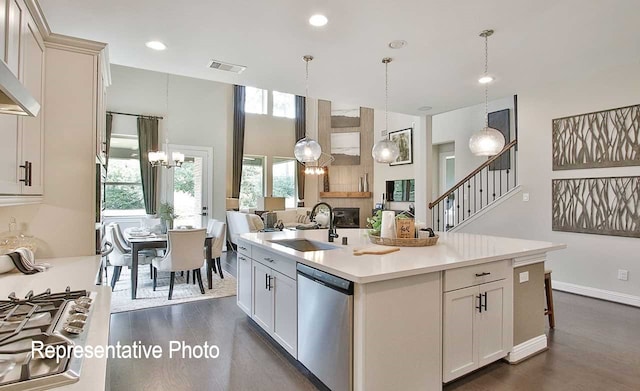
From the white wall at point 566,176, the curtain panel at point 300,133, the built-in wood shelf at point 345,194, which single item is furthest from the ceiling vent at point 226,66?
the built-in wood shelf at point 345,194

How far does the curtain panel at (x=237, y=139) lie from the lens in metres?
8.61

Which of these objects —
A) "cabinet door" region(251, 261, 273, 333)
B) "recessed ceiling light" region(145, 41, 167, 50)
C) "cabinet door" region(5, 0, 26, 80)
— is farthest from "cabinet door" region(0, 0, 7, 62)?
"cabinet door" region(251, 261, 273, 333)

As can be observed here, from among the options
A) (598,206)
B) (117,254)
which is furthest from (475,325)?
(117,254)

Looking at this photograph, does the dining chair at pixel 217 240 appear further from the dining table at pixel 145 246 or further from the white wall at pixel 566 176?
the white wall at pixel 566 176

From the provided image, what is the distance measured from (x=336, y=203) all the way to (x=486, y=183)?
423 cm

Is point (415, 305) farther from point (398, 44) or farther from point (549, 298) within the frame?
point (398, 44)

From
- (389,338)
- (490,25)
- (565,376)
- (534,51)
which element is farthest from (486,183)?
(389,338)

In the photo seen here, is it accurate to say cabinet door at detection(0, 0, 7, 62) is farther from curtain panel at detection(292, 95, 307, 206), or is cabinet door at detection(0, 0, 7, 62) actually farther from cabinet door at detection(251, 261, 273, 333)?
curtain panel at detection(292, 95, 307, 206)

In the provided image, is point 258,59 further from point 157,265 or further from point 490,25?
point 157,265

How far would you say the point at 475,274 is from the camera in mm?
2334

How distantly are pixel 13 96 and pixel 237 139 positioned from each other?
779 cm

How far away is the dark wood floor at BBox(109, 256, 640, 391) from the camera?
2.34m

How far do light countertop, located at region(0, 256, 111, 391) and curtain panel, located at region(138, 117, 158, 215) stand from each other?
524 cm

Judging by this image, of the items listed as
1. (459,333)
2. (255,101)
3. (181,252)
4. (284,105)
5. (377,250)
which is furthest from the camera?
(284,105)
